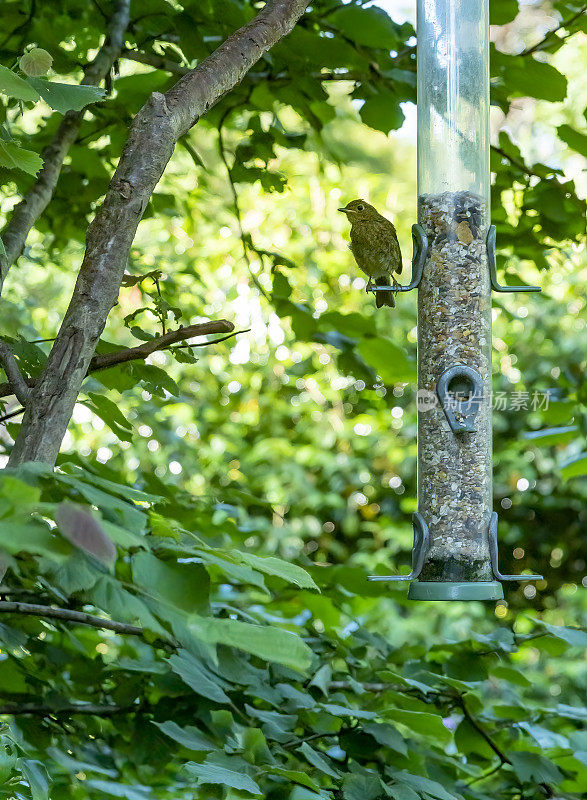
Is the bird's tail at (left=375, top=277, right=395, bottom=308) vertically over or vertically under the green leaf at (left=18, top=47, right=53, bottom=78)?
over

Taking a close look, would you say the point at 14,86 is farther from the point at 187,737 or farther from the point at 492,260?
the point at 492,260

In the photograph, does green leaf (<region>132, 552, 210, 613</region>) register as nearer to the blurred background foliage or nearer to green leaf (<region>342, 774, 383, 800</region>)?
the blurred background foliage

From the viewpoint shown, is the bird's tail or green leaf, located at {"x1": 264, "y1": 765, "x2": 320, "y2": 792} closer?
green leaf, located at {"x1": 264, "y1": 765, "x2": 320, "y2": 792}

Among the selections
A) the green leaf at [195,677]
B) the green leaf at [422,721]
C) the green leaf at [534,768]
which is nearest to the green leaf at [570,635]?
the green leaf at [534,768]

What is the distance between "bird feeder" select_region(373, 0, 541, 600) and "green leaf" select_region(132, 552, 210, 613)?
0.90 meters

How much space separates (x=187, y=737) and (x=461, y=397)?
31.6 inches

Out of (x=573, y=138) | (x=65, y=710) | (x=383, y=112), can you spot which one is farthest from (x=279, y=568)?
(x=573, y=138)

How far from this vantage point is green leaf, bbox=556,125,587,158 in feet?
5.97

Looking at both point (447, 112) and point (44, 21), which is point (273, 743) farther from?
point (44, 21)

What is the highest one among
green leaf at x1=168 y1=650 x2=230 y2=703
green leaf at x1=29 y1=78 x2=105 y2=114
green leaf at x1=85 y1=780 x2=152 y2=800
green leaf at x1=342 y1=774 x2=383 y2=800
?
green leaf at x1=29 y1=78 x2=105 y2=114

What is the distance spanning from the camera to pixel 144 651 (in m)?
1.76

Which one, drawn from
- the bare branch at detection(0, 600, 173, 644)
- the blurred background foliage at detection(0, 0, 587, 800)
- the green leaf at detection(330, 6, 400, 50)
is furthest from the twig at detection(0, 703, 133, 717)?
the green leaf at detection(330, 6, 400, 50)

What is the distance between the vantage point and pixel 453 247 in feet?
5.82

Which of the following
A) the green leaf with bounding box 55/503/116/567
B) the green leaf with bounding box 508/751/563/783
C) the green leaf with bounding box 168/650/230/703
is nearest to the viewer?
the green leaf with bounding box 55/503/116/567
